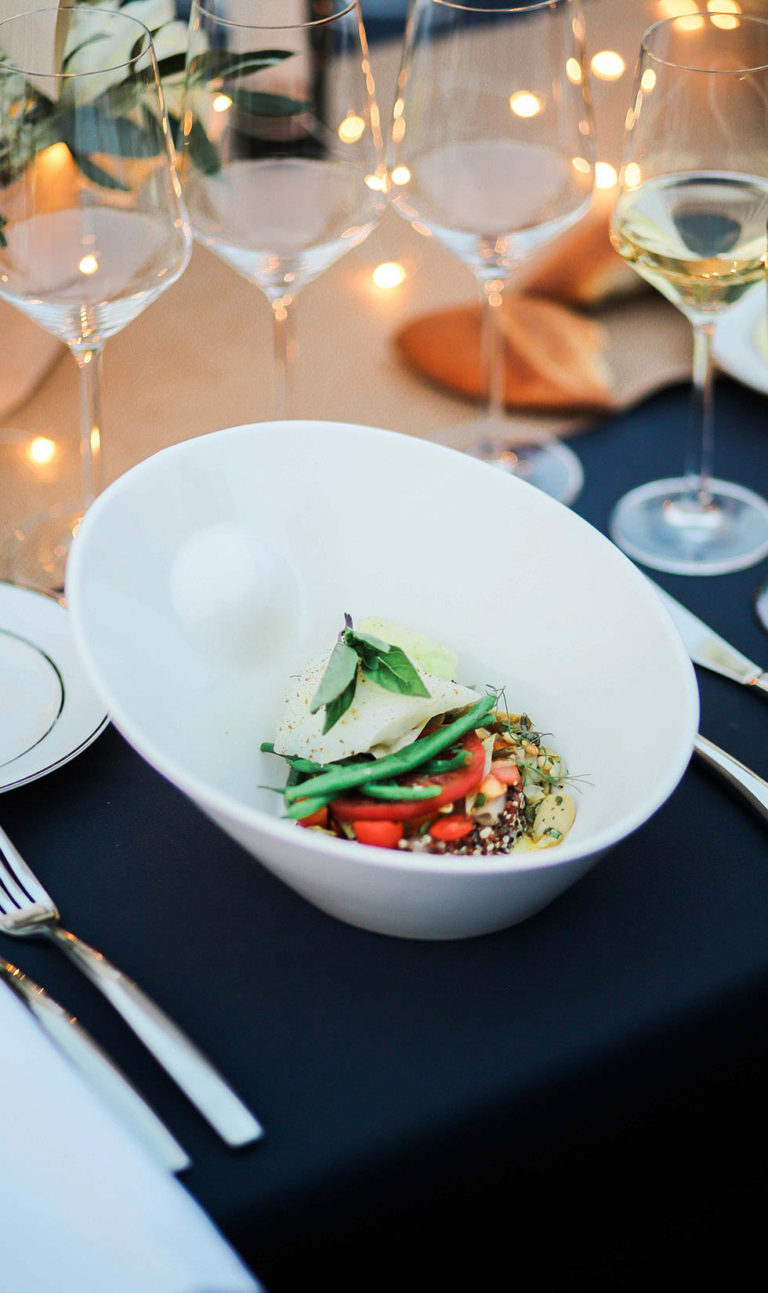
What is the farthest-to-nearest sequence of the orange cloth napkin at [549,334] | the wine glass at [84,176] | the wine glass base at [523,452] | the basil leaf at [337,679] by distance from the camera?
the orange cloth napkin at [549,334] < the wine glass base at [523,452] < the wine glass at [84,176] < the basil leaf at [337,679]

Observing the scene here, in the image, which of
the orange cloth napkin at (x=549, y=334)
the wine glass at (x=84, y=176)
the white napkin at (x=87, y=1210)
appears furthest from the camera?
the orange cloth napkin at (x=549, y=334)

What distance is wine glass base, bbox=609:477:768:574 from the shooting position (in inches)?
41.9

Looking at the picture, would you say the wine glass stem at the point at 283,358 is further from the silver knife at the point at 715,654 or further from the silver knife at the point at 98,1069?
the silver knife at the point at 98,1069

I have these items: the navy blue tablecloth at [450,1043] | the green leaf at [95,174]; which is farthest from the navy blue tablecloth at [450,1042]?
the green leaf at [95,174]

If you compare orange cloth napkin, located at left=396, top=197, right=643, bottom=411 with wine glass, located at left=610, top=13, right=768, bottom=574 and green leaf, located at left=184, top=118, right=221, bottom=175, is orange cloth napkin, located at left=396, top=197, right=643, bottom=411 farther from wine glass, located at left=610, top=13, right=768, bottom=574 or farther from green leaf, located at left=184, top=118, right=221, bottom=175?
green leaf, located at left=184, top=118, right=221, bottom=175

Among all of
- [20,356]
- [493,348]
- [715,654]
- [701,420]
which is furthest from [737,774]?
[20,356]

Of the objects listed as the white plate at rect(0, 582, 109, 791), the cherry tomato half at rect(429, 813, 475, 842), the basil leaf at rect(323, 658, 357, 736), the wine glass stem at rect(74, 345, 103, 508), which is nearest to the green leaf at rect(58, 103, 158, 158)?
the wine glass stem at rect(74, 345, 103, 508)

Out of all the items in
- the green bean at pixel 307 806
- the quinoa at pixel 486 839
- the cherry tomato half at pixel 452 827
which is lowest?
the quinoa at pixel 486 839

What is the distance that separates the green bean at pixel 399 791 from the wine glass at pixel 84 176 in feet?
1.49

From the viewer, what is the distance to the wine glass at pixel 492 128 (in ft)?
3.26

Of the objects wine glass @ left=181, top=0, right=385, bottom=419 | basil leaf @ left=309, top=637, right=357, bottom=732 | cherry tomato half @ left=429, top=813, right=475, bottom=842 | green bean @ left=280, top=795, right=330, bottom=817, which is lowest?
cherry tomato half @ left=429, top=813, right=475, bottom=842

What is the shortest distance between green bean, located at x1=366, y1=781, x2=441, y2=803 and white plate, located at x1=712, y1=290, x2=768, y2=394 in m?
0.71

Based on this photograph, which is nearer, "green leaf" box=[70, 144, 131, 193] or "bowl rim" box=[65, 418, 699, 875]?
"bowl rim" box=[65, 418, 699, 875]

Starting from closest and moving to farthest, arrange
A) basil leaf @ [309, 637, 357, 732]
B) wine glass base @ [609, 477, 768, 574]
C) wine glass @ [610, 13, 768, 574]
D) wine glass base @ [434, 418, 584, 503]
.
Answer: basil leaf @ [309, 637, 357, 732] < wine glass @ [610, 13, 768, 574] < wine glass base @ [609, 477, 768, 574] < wine glass base @ [434, 418, 584, 503]
